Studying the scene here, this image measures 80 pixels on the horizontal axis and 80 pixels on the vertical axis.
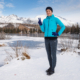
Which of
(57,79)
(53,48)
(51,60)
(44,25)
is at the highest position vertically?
(44,25)

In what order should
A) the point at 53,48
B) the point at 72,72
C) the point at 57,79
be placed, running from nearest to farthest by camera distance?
the point at 57,79, the point at 53,48, the point at 72,72

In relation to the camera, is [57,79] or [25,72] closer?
[57,79]

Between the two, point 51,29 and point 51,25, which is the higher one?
point 51,25

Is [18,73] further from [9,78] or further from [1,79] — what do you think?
[1,79]

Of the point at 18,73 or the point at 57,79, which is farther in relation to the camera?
the point at 18,73

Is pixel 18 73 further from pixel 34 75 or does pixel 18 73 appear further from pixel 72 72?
pixel 72 72

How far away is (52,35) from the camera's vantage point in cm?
231

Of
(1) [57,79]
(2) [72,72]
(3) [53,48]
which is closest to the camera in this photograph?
(1) [57,79]

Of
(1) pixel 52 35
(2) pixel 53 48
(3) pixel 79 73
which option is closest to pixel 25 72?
(2) pixel 53 48

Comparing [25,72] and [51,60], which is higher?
[51,60]

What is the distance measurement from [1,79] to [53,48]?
5.34ft

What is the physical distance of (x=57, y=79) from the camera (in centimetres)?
224

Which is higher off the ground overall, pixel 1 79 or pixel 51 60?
pixel 51 60

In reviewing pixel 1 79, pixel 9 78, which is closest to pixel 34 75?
pixel 9 78
